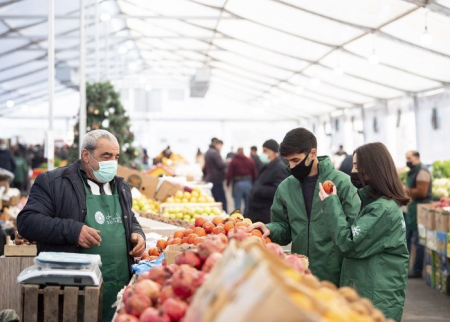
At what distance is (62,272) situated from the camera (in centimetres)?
310

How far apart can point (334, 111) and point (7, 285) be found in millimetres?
22405

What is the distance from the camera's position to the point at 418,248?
8969mm

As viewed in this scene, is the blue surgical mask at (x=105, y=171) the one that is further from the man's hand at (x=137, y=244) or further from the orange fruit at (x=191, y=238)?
the orange fruit at (x=191, y=238)

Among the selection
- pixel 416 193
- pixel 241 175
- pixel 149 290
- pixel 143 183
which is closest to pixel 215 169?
pixel 241 175

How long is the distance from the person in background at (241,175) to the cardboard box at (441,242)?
17.3 feet

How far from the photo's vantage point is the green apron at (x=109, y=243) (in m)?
3.70

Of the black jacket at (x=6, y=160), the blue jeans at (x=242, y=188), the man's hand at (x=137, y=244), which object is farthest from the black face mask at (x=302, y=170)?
the black jacket at (x=6, y=160)

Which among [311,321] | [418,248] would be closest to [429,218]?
[418,248]

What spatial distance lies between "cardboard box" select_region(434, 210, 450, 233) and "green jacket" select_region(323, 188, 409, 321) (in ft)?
14.2

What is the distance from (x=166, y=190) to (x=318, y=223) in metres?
5.68

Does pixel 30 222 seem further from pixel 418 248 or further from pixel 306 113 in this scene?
pixel 306 113

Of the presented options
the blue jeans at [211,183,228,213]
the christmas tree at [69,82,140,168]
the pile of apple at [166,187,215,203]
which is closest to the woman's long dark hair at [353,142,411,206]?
the pile of apple at [166,187,215,203]

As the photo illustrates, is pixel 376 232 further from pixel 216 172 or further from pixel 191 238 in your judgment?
pixel 216 172

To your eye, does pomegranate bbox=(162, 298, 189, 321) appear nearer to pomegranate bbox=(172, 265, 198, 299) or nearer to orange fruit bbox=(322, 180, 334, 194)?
pomegranate bbox=(172, 265, 198, 299)
